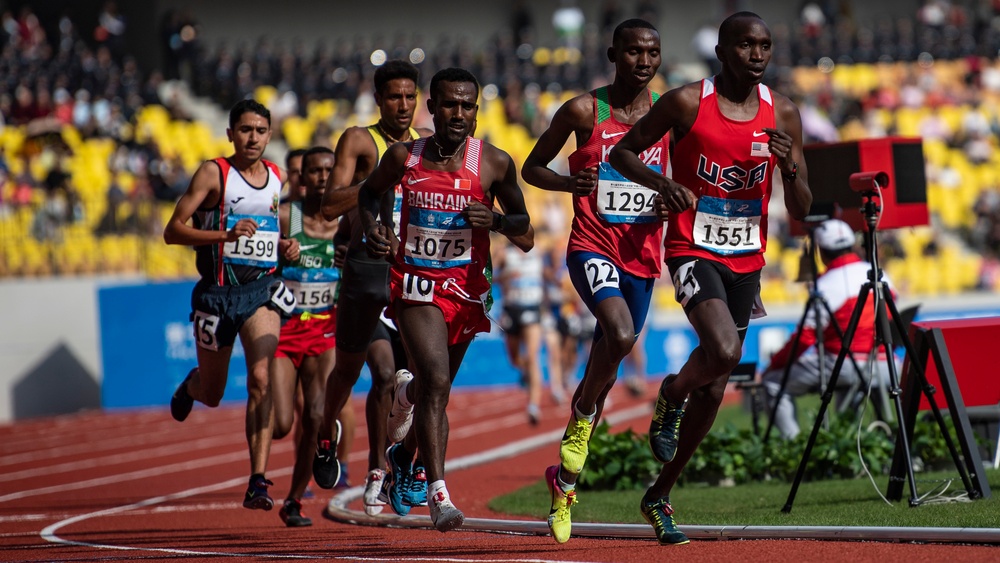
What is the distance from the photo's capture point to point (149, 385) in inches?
851

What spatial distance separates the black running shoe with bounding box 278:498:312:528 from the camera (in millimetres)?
8852

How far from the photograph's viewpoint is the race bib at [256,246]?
9109 mm

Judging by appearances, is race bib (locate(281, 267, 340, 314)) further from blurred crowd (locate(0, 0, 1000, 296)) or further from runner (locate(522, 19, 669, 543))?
blurred crowd (locate(0, 0, 1000, 296))

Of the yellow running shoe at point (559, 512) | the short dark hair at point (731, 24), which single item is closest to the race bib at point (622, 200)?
the short dark hair at point (731, 24)

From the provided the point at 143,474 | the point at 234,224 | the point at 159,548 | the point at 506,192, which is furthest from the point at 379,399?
the point at 143,474

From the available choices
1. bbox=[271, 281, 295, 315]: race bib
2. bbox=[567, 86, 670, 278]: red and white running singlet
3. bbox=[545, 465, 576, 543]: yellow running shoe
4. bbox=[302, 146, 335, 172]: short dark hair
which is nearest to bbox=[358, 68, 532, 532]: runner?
bbox=[567, 86, 670, 278]: red and white running singlet

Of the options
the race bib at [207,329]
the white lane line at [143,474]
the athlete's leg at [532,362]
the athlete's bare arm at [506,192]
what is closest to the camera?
the athlete's bare arm at [506,192]

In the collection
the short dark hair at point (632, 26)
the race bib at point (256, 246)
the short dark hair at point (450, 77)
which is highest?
the short dark hair at point (632, 26)

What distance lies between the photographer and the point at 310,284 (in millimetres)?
10258

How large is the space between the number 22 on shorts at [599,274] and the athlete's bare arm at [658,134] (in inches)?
20.6

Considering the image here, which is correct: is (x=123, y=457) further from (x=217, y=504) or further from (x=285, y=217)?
(x=285, y=217)

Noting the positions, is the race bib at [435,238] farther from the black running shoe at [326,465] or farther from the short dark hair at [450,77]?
the black running shoe at [326,465]

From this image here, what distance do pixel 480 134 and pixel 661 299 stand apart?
232 inches

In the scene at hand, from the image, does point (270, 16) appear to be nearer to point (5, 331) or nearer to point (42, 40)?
point (42, 40)
